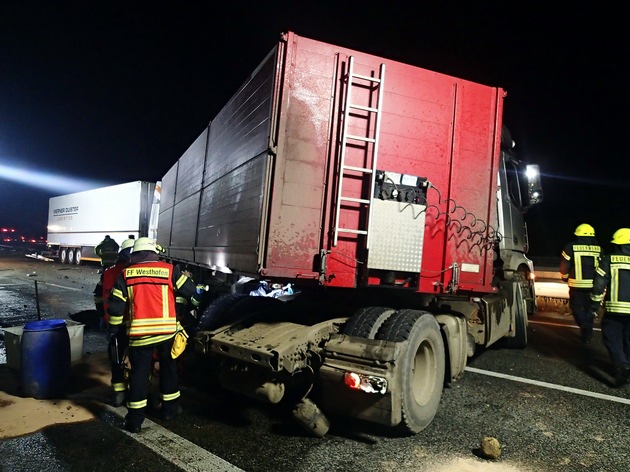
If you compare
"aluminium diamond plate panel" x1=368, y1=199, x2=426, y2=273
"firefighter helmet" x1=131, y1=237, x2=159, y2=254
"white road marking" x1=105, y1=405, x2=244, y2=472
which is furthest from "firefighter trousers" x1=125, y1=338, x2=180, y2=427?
"aluminium diamond plate panel" x1=368, y1=199, x2=426, y2=273

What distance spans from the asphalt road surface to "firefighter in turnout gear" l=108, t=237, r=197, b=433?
23cm

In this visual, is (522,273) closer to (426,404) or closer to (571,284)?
(571,284)

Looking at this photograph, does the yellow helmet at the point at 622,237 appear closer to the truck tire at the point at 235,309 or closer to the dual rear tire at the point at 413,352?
the dual rear tire at the point at 413,352

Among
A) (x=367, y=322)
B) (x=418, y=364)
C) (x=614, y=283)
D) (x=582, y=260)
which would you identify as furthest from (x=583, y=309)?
(x=367, y=322)

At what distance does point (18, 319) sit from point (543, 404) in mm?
8811

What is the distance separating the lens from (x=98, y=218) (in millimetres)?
21594

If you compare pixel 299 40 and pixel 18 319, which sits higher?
pixel 299 40

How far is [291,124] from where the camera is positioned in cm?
355

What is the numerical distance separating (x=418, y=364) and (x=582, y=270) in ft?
12.9

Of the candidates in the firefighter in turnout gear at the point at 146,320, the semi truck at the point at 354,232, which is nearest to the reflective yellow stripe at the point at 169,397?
the firefighter in turnout gear at the point at 146,320

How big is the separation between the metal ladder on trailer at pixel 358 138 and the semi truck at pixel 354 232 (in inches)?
0.5

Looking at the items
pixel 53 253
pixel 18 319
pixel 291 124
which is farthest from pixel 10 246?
pixel 291 124

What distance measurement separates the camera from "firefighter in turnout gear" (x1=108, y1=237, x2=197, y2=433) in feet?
11.6

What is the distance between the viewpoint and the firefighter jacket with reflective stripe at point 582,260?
623cm
